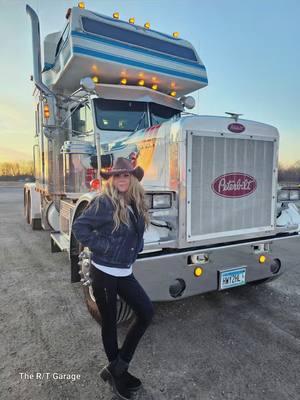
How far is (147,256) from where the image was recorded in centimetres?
299

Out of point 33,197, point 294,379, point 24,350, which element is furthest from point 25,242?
point 294,379

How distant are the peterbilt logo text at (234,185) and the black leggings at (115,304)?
1.48 meters

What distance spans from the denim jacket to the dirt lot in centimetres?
106

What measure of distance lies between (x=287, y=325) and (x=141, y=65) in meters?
4.09

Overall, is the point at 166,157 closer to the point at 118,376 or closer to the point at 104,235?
the point at 104,235

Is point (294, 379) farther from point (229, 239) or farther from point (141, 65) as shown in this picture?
point (141, 65)

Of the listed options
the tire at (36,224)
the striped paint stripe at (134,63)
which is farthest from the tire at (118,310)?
the tire at (36,224)

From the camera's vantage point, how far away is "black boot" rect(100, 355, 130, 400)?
2293 mm

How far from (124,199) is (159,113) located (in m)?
3.08

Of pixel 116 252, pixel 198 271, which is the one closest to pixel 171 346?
pixel 198 271

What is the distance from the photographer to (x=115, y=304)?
2.39 m

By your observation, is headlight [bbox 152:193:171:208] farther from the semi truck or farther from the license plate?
the license plate

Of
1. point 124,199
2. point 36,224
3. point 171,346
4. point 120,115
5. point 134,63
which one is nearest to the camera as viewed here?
Answer: point 124,199

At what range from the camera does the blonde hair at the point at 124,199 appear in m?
2.31
